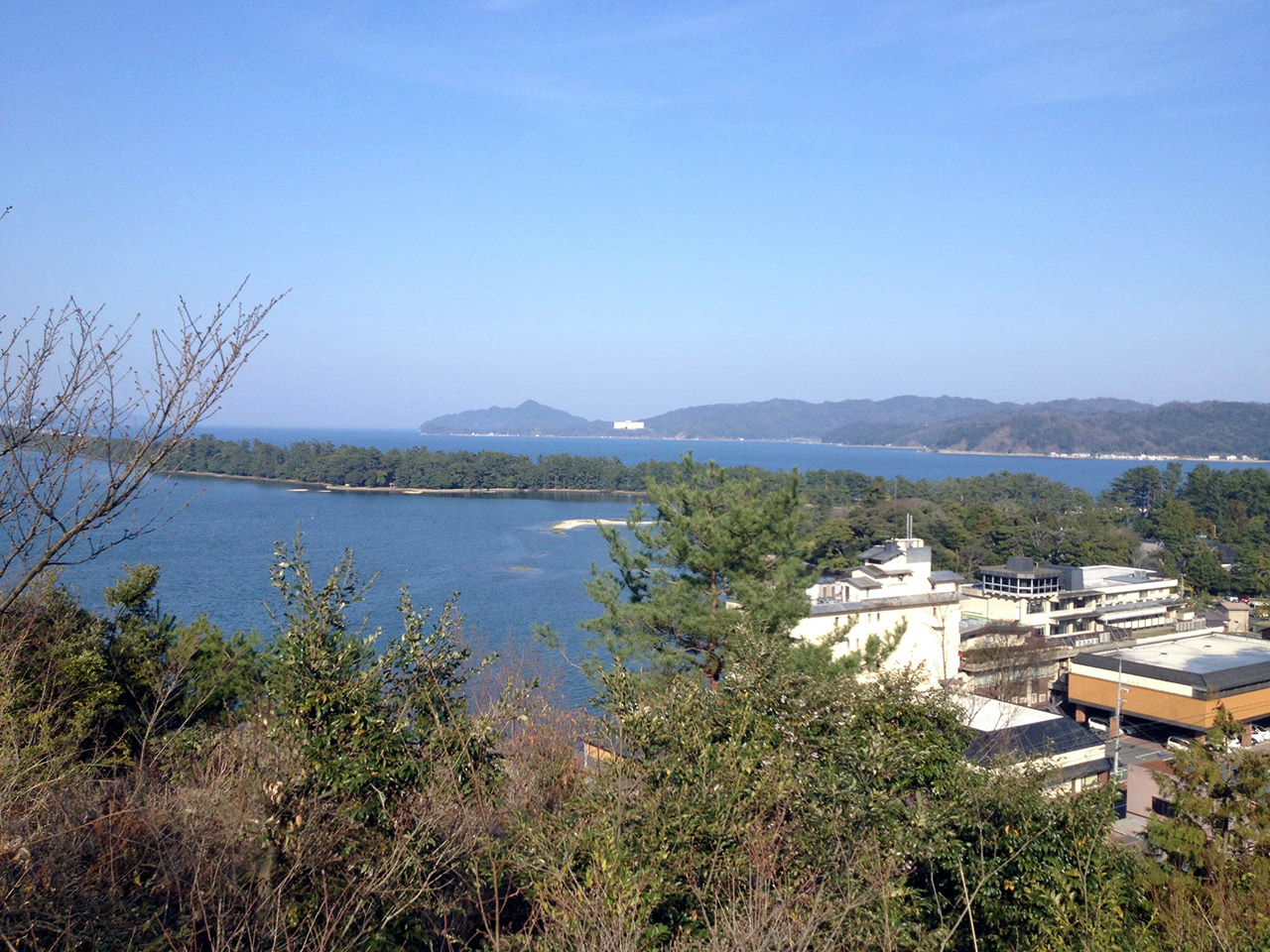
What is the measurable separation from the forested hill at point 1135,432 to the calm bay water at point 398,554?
58753mm

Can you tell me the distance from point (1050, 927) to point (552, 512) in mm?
23316

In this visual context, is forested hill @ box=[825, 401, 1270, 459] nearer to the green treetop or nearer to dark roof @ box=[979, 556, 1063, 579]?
dark roof @ box=[979, 556, 1063, 579]

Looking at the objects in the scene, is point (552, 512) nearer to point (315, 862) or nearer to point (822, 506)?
point (822, 506)

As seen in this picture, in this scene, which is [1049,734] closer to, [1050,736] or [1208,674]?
[1050,736]

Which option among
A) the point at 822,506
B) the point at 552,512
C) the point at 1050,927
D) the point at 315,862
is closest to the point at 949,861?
the point at 1050,927

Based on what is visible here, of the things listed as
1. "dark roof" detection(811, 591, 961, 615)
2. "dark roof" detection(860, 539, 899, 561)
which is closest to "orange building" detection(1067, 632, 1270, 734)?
Answer: "dark roof" detection(811, 591, 961, 615)

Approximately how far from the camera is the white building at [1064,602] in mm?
12945

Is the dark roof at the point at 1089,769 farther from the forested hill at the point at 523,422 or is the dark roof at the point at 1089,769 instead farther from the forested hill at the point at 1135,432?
the forested hill at the point at 523,422

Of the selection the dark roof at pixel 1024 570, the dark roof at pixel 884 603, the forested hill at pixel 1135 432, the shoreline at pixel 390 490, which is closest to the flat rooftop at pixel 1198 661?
the dark roof at pixel 884 603

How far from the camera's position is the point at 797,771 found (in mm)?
2326

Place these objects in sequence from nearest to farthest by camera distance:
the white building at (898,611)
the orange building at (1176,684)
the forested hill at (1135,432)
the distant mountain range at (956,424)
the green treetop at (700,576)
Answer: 1. the green treetop at (700,576)
2. the orange building at (1176,684)
3. the white building at (898,611)
4. the forested hill at (1135,432)
5. the distant mountain range at (956,424)

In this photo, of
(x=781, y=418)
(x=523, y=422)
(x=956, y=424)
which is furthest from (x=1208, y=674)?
(x=523, y=422)

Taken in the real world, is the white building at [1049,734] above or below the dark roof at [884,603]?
below

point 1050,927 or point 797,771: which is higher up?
point 797,771
